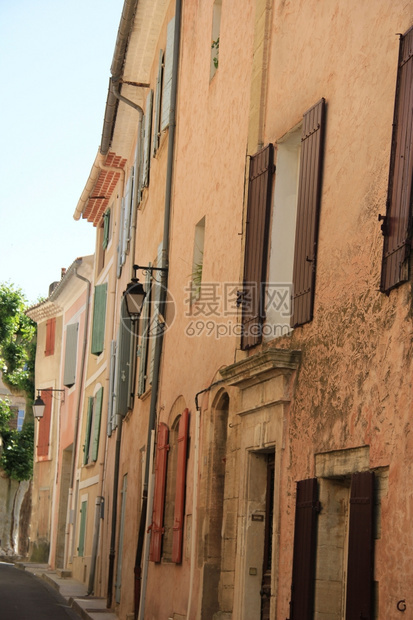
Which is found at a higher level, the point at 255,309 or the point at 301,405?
the point at 255,309

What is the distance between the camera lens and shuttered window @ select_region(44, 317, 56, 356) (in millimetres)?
32750

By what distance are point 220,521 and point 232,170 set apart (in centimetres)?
354

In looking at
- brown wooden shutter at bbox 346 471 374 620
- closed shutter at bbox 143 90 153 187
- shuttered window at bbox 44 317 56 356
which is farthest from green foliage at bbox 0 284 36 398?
brown wooden shutter at bbox 346 471 374 620

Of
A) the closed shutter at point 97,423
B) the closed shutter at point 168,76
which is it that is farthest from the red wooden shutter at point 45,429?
the closed shutter at point 168,76

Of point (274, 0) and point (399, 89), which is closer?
point (399, 89)

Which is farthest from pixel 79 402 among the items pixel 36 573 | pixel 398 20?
pixel 398 20

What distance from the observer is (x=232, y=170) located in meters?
11.0

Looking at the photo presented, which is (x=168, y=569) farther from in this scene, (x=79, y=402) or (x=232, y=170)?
(x=79, y=402)

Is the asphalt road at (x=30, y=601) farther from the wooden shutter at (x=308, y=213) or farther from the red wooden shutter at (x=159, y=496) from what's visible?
the wooden shutter at (x=308, y=213)

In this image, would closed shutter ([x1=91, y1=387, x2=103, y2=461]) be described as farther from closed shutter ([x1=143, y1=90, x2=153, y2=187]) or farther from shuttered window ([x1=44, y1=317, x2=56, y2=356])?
shuttered window ([x1=44, y1=317, x2=56, y2=356])

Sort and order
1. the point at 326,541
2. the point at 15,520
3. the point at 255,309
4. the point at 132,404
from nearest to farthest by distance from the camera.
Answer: the point at 326,541 < the point at 255,309 < the point at 132,404 < the point at 15,520

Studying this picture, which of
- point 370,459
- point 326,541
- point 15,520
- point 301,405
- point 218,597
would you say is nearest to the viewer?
point 370,459

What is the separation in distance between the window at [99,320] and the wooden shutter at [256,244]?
505 inches

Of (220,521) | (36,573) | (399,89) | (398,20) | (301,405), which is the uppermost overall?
(398,20)
